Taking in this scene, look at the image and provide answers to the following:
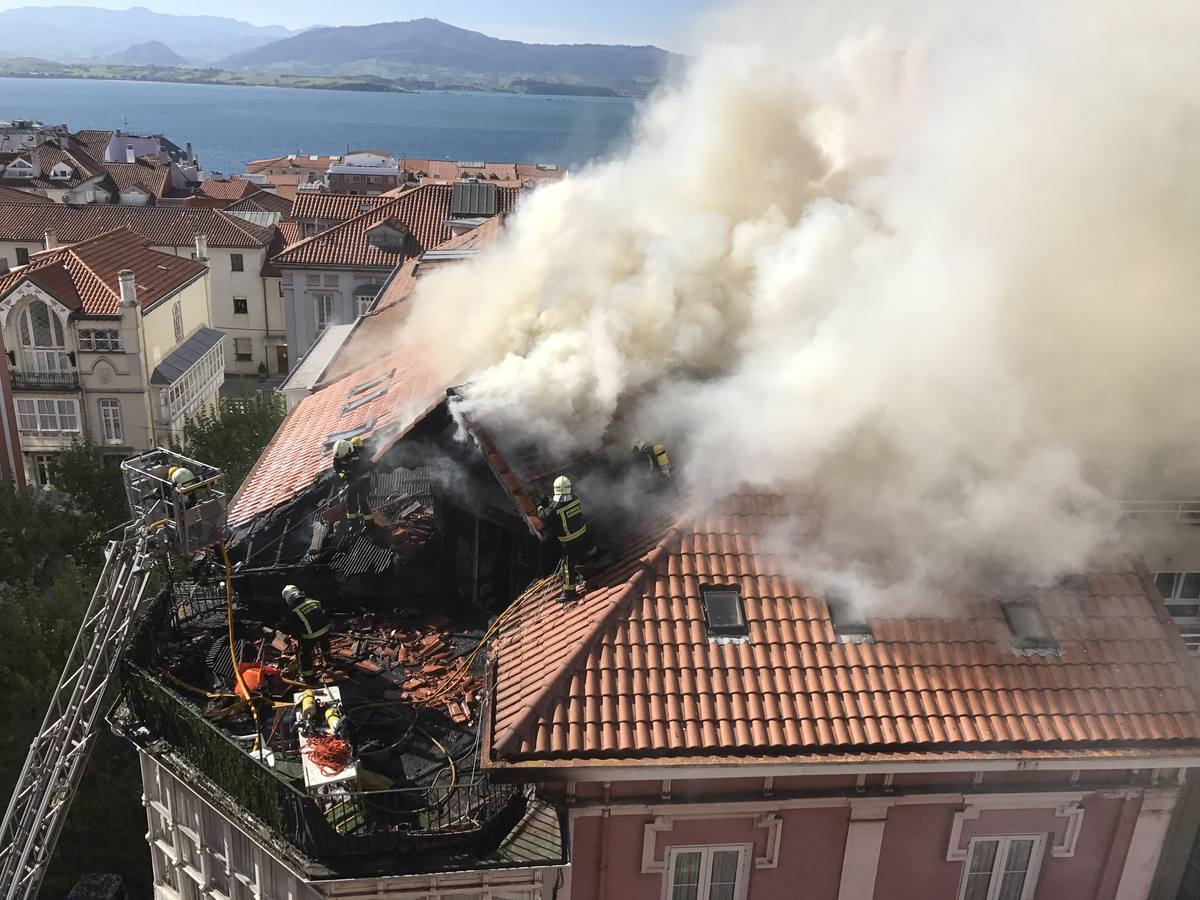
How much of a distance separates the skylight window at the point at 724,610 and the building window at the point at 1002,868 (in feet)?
11.3

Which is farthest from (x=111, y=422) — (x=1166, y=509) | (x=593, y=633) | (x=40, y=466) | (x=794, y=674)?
(x=1166, y=509)

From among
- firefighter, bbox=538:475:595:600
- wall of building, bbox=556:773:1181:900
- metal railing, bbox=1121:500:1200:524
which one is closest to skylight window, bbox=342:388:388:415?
firefighter, bbox=538:475:595:600

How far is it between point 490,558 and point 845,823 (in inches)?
225

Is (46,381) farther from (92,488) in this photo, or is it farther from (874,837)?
(874,837)

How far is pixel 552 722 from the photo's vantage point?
10.1 metres

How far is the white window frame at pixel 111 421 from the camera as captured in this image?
133 feet

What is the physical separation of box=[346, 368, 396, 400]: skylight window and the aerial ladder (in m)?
7.90

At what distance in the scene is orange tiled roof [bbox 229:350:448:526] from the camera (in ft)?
52.6

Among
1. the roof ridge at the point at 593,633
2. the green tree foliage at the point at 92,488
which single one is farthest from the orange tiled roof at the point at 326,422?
the green tree foliage at the point at 92,488

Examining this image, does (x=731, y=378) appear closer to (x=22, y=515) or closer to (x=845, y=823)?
(x=845, y=823)

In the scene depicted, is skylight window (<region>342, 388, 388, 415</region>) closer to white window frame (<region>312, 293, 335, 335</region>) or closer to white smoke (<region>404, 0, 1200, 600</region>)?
white smoke (<region>404, 0, 1200, 600</region>)

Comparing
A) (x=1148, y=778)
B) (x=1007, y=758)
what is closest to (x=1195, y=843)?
(x=1148, y=778)

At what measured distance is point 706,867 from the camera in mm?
10844

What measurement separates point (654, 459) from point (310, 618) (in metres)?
4.59
